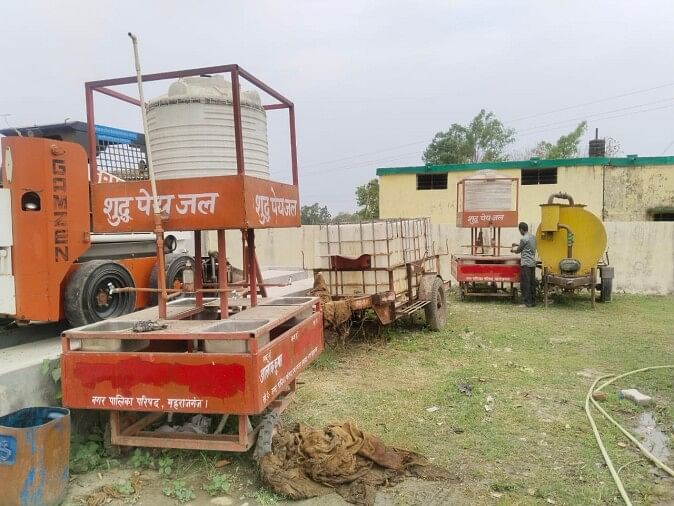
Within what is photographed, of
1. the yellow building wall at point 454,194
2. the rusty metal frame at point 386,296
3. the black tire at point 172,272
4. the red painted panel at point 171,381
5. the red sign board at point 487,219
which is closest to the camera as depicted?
the red painted panel at point 171,381

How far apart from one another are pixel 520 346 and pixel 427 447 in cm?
396

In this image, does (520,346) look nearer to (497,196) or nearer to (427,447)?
(427,447)

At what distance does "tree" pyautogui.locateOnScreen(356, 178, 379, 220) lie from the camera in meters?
31.9

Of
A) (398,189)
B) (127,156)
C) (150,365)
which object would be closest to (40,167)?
(127,156)

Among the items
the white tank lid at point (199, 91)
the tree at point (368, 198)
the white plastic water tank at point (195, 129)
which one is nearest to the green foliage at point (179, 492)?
the white plastic water tank at point (195, 129)

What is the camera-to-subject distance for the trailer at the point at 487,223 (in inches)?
462

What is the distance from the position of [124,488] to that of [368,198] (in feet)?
98.2

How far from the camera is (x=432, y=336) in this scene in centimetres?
827

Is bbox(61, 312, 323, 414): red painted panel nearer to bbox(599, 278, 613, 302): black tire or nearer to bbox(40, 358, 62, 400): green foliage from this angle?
bbox(40, 358, 62, 400): green foliage

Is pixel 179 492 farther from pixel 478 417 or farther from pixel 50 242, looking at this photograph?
pixel 478 417

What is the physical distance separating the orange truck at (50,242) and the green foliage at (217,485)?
5.99 ft

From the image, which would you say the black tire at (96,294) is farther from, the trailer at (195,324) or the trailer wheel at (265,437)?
the trailer wheel at (265,437)

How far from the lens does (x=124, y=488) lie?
3.51m

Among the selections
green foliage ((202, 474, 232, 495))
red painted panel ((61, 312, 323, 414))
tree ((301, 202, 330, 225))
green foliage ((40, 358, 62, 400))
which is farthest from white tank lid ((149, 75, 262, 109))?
tree ((301, 202, 330, 225))
